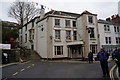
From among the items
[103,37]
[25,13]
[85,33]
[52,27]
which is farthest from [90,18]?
[25,13]

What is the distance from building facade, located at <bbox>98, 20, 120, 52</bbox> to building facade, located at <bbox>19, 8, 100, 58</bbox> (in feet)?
10.4

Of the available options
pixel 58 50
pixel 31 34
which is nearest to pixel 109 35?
pixel 58 50

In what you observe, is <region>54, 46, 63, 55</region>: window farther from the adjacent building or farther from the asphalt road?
the asphalt road

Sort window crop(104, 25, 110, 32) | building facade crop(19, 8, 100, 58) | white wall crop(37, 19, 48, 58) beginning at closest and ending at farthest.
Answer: building facade crop(19, 8, 100, 58)
white wall crop(37, 19, 48, 58)
window crop(104, 25, 110, 32)

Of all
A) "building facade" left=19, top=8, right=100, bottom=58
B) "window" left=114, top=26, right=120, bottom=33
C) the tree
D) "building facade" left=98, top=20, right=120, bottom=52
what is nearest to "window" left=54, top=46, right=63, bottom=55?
"building facade" left=19, top=8, right=100, bottom=58

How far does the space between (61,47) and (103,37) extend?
987 cm

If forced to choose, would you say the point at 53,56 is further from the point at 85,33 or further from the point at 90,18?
the point at 90,18

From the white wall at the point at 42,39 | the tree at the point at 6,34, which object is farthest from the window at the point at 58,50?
the tree at the point at 6,34

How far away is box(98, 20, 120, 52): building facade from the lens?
96.4ft

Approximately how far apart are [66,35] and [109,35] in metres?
10.3

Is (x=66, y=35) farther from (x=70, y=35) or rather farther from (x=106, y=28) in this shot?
(x=106, y=28)

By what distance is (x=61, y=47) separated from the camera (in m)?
26.9

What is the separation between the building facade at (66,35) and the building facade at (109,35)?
317 cm

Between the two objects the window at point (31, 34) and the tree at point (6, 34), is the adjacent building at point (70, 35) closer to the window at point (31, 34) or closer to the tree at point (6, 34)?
the window at point (31, 34)
